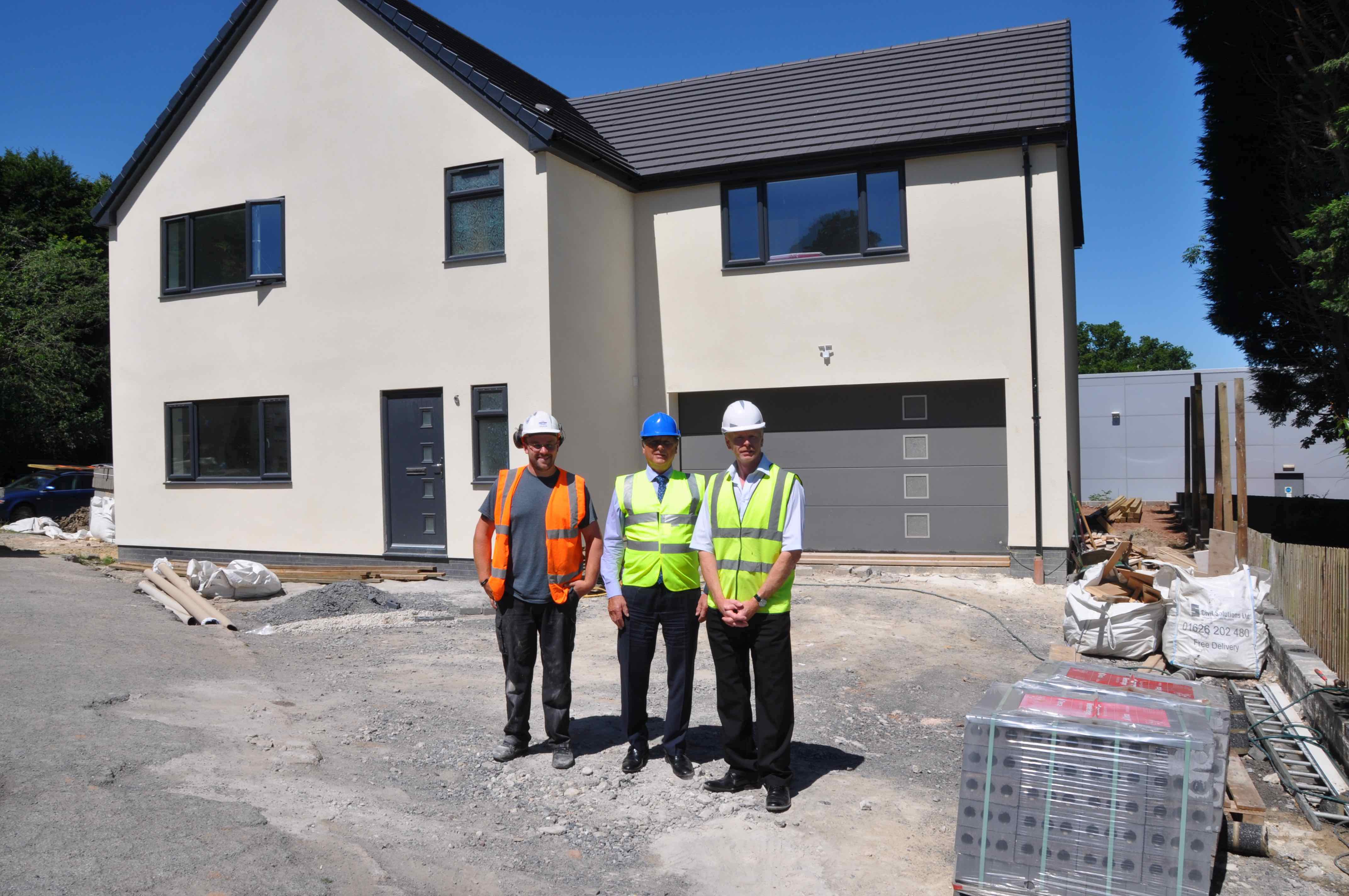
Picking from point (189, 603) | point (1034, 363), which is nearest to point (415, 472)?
point (189, 603)

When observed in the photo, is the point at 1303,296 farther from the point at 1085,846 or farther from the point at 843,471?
the point at 1085,846

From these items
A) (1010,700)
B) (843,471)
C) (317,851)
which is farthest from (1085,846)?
(843,471)

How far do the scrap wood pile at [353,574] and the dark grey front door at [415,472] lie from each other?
38 cm

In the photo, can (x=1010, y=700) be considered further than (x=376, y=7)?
No

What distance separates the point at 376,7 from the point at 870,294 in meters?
7.73

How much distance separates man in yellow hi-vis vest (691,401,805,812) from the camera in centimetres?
A: 521

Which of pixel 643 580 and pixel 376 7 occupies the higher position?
pixel 376 7

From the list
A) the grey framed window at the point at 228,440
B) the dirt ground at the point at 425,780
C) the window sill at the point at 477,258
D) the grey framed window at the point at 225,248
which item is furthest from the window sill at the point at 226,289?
the dirt ground at the point at 425,780

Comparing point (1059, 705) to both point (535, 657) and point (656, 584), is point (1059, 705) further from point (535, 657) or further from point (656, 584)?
point (535, 657)

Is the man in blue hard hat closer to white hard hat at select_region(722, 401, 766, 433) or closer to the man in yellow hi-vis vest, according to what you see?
the man in yellow hi-vis vest

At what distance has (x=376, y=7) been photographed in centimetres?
1349

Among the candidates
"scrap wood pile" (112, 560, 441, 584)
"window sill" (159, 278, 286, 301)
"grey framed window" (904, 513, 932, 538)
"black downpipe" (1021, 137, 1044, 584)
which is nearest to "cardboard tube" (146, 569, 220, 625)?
"scrap wood pile" (112, 560, 441, 584)

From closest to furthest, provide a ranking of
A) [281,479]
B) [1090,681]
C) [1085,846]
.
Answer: [1085,846]
[1090,681]
[281,479]

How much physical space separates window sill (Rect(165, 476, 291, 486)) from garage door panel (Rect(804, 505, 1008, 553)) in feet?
25.1
